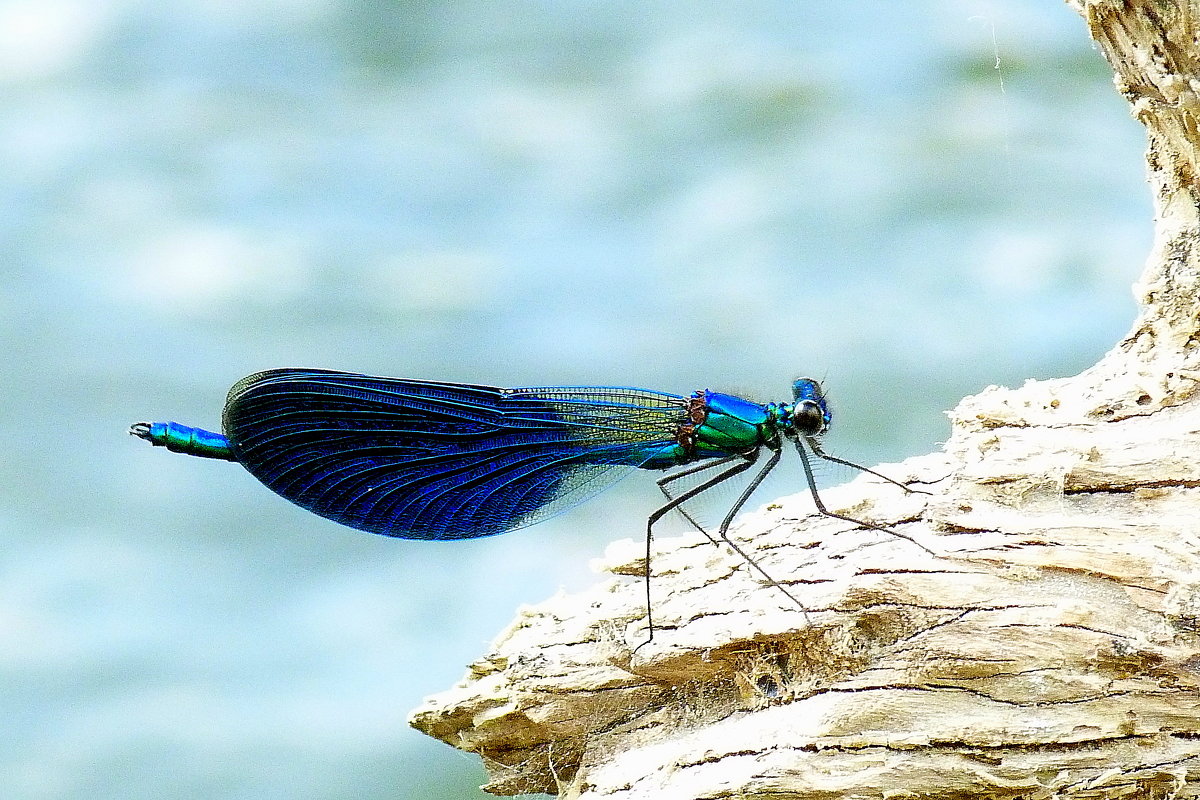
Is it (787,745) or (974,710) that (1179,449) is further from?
(787,745)

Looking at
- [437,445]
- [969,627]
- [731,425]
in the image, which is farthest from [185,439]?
[969,627]

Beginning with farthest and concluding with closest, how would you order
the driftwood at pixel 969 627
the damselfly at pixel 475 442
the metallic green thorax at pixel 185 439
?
the metallic green thorax at pixel 185 439
the damselfly at pixel 475 442
the driftwood at pixel 969 627

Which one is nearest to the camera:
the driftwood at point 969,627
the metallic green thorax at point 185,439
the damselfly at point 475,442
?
the driftwood at point 969,627

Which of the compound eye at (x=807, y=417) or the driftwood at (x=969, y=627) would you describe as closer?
the driftwood at (x=969, y=627)

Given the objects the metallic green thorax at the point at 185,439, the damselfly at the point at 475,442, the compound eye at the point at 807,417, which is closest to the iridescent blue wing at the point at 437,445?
the damselfly at the point at 475,442

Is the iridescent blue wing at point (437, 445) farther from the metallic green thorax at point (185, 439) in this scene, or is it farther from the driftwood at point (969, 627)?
the driftwood at point (969, 627)

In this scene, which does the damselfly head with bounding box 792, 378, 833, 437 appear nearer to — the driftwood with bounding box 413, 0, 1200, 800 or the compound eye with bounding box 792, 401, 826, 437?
the compound eye with bounding box 792, 401, 826, 437

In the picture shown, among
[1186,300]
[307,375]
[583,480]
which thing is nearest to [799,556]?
[583,480]
